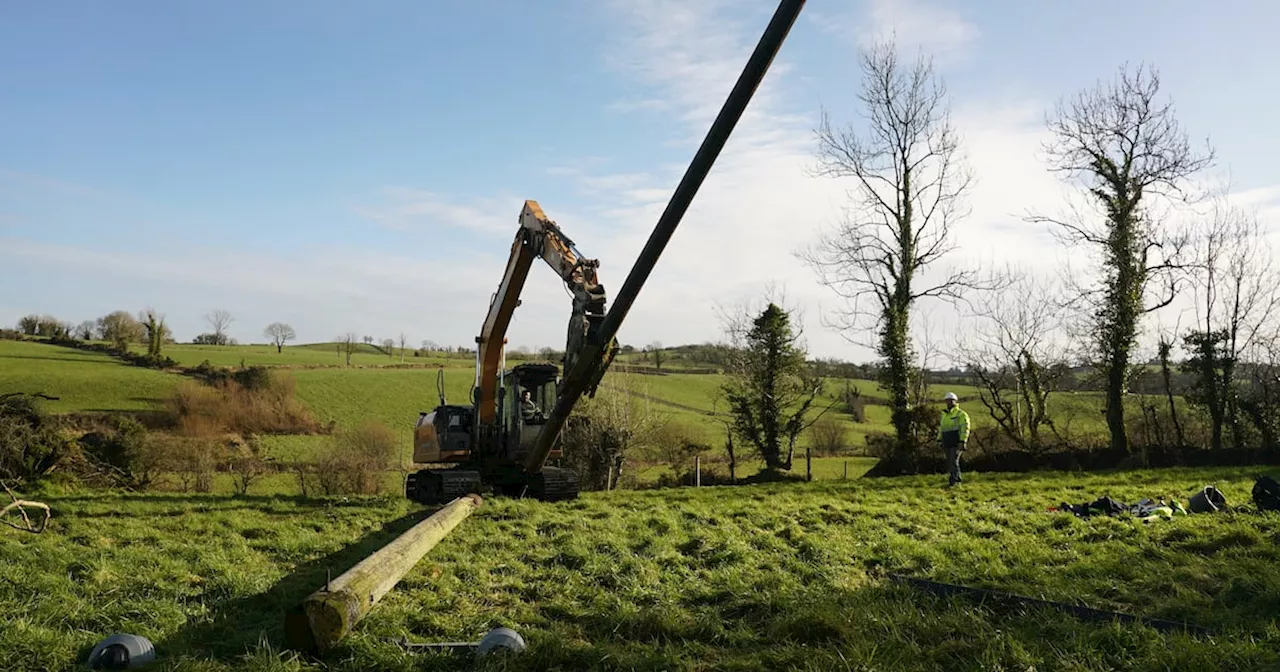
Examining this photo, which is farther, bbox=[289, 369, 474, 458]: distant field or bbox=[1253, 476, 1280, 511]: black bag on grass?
bbox=[289, 369, 474, 458]: distant field

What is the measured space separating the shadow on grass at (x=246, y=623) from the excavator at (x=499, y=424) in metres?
5.93

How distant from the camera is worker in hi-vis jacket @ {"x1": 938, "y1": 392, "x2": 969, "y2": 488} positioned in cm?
1510

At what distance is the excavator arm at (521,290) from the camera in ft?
36.5

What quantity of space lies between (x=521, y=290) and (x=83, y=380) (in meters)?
39.5

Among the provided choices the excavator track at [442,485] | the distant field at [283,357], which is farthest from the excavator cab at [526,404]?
the distant field at [283,357]

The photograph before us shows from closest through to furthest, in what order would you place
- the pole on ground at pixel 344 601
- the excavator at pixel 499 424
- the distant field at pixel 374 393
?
the pole on ground at pixel 344 601 < the excavator at pixel 499 424 < the distant field at pixel 374 393

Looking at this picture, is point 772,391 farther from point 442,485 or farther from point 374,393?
point 374,393

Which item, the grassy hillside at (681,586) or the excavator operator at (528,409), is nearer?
the grassy hillside at (681,586)

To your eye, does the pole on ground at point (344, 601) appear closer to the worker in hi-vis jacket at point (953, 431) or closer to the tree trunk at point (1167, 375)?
the worker in hi-vis jacket at point (953, 431)

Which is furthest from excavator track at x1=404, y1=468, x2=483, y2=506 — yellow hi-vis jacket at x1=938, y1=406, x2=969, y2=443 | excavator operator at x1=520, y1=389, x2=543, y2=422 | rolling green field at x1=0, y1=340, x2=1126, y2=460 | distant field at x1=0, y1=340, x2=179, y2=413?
distant field at x1=0, y1=340, x2=179, y2=413

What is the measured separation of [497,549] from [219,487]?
1963 cm

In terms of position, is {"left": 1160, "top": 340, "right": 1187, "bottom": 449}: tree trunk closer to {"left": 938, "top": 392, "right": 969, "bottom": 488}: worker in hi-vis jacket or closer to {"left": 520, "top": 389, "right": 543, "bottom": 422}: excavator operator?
{"left": 938, "top": 392, "right": 969, "bottom": 488}: worker in hi-vis jacket

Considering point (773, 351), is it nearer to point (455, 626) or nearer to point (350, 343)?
point (455, 626)

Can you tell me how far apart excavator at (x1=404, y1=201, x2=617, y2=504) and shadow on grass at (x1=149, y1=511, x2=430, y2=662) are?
19.4ft
